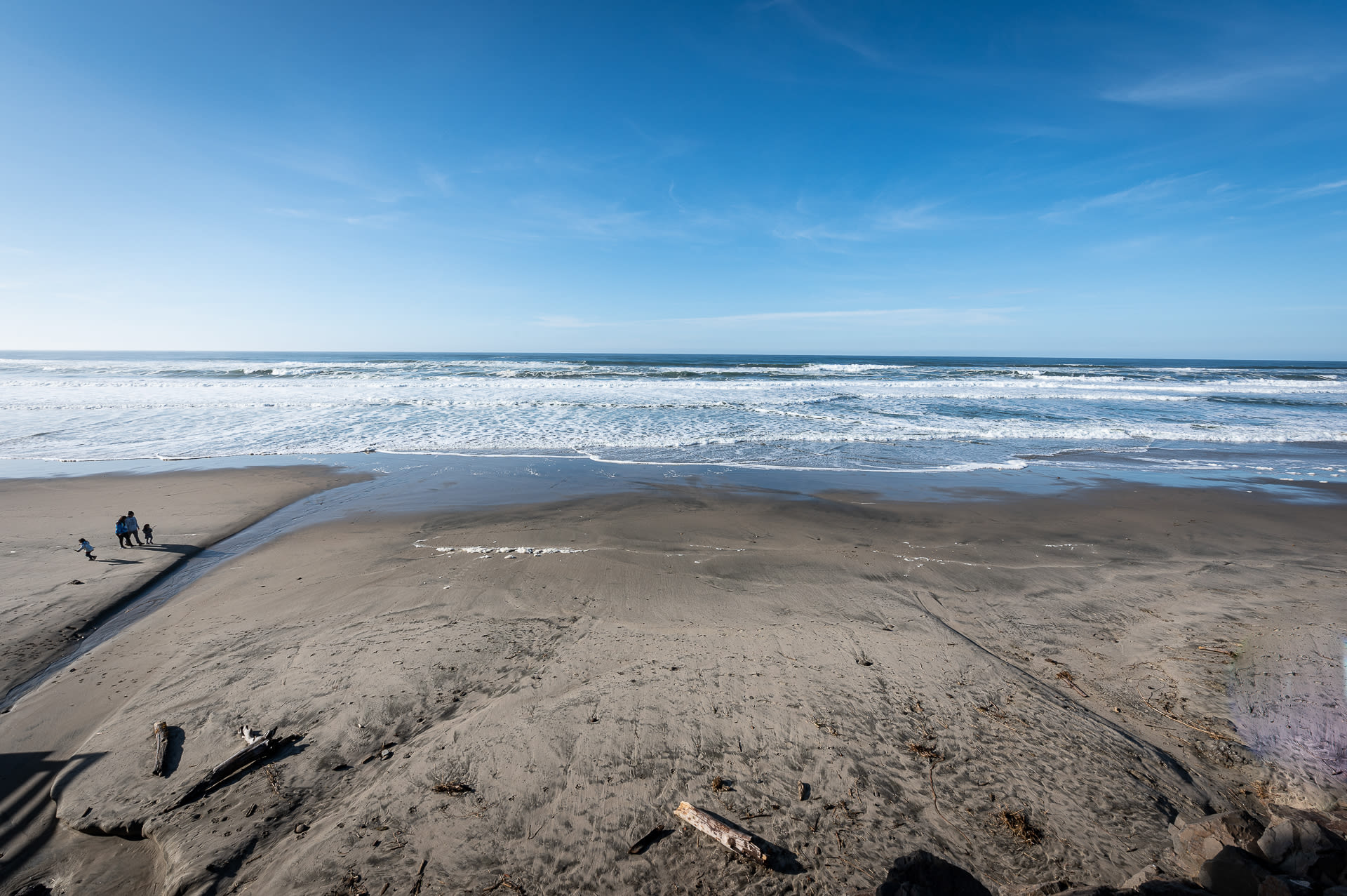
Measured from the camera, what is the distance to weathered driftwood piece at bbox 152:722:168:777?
3693mm

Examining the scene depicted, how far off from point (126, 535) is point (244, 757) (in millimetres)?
6947

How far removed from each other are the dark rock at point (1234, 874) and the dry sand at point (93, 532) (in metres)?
9.13

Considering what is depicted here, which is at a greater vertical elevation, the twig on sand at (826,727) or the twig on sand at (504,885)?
the twig on sand at (826,727)

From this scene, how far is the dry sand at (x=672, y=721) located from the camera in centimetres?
309

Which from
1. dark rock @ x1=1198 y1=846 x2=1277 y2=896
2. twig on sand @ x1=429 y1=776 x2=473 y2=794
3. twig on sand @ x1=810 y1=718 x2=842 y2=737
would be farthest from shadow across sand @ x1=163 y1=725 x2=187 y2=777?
dark rock @ x1=1198 y1=846 x2=1277 y2=896

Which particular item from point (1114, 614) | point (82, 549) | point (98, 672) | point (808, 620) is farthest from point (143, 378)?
point (1114, 614)

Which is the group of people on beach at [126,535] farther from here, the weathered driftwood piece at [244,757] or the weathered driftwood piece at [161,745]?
the weathered driftwood piece at [244,757]

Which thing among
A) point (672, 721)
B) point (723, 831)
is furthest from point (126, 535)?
point (723, 831)

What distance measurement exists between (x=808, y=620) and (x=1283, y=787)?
3.50m

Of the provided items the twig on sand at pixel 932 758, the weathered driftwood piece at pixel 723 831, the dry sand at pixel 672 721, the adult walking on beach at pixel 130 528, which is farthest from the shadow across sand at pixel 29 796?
the twig on sand at pixel 932 758

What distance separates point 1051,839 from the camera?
3.11m

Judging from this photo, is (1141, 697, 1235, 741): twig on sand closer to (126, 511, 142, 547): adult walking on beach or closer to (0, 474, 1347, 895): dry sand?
(0, 474, 1347, 895): dry sand

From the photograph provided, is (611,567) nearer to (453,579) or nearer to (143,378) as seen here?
(453,579)

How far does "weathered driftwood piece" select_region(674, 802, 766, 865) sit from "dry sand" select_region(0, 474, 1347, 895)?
0.08m
